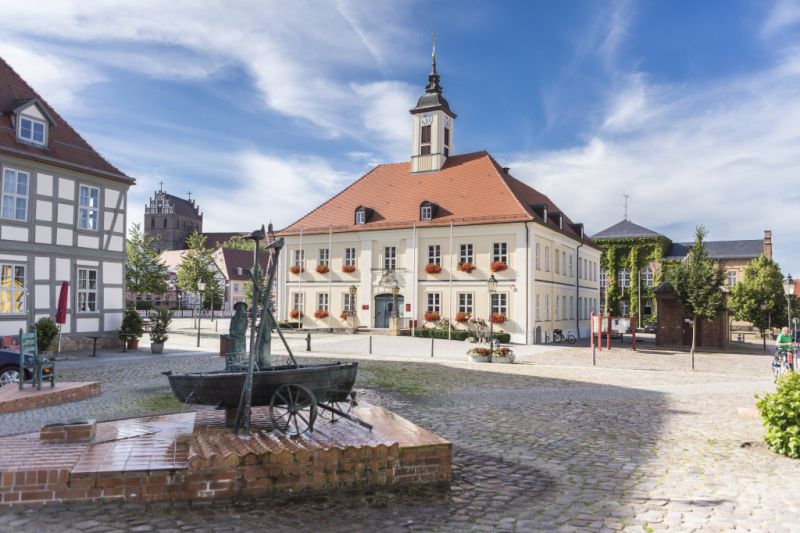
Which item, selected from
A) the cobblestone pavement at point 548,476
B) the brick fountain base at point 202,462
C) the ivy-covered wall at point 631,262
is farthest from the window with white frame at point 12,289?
the ivy-covered wall at point 631,262

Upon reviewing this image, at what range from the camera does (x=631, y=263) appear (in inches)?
2007

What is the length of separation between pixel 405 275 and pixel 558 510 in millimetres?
30603

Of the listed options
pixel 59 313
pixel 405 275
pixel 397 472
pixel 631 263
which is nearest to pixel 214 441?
pixel 397 472

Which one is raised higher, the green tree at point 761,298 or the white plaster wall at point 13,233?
the white plaster wall at point 13,233

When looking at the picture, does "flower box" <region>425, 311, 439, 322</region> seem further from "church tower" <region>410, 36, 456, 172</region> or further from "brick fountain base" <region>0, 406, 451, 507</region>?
"brick fountain base" <region>0, 406, 451, 507</region>

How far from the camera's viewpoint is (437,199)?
1446 inches

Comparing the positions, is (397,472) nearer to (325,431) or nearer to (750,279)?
(325,431)

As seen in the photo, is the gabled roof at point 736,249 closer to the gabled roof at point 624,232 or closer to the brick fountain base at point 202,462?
the gabled roof at point 624,232

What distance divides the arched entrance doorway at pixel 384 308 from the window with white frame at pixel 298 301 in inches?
223

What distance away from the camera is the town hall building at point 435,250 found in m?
33.1

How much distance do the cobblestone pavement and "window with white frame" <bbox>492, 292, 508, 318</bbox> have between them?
61.8ft

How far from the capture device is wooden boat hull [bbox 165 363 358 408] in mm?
6762

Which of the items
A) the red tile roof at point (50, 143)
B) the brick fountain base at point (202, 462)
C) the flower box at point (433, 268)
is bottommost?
the brick fountain base at point (202, 462)

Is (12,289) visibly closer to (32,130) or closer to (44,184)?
(44,184)
